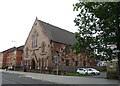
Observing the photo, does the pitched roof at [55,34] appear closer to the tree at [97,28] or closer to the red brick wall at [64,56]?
the red brick wall at [64,56]

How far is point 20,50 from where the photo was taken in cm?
7819

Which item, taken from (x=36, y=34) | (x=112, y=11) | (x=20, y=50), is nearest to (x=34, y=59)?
(x=36, y=34)

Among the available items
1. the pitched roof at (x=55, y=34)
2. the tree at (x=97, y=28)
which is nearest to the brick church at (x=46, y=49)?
the pitched roof at (x=55, y=34)

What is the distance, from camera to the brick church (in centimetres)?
4647

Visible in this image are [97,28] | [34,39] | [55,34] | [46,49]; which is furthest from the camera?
[34,39]

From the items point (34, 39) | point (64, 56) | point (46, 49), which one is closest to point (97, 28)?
point (46, 49)

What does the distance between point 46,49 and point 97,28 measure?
3178cm

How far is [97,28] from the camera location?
1669 centimetres

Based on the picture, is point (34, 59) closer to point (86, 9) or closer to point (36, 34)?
point (36, 34)

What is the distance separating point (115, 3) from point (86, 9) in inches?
147

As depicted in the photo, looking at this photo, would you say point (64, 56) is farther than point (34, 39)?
No

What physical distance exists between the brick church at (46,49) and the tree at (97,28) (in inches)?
1086

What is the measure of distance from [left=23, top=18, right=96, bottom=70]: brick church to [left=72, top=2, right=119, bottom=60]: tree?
27.6 metres

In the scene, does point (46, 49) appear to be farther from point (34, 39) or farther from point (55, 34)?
point (34, 39)
